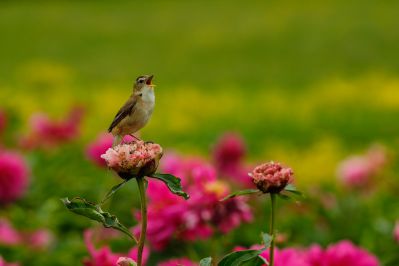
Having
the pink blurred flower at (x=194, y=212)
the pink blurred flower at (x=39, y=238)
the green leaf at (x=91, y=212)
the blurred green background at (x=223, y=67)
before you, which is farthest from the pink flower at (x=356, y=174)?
the green leaf at (x=91, y=212)

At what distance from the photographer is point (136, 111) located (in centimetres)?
70

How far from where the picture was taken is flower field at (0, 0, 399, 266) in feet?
3.23

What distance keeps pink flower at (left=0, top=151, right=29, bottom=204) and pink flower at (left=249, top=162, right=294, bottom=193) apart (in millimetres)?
1094

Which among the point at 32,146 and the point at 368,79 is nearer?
the point at 32,146

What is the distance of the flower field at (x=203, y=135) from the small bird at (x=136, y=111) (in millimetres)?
26

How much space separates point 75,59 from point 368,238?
7321 mm

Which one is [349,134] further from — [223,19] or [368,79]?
[223,19]

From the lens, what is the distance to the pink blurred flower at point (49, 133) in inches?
94.9

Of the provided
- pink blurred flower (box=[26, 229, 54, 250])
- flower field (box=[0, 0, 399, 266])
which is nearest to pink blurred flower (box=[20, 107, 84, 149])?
flower field (box=[0, 0, 399, 266])

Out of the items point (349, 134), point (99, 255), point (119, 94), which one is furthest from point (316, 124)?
point (99, 255)

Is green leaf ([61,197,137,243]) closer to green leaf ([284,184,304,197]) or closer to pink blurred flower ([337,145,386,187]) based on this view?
green leaf ([284,184,304,197])

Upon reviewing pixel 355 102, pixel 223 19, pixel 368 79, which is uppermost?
pixel 223 19

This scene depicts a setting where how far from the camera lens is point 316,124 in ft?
17.5

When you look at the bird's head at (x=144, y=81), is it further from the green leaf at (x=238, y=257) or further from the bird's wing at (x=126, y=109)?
the green leaf at (x=238, y=257)
